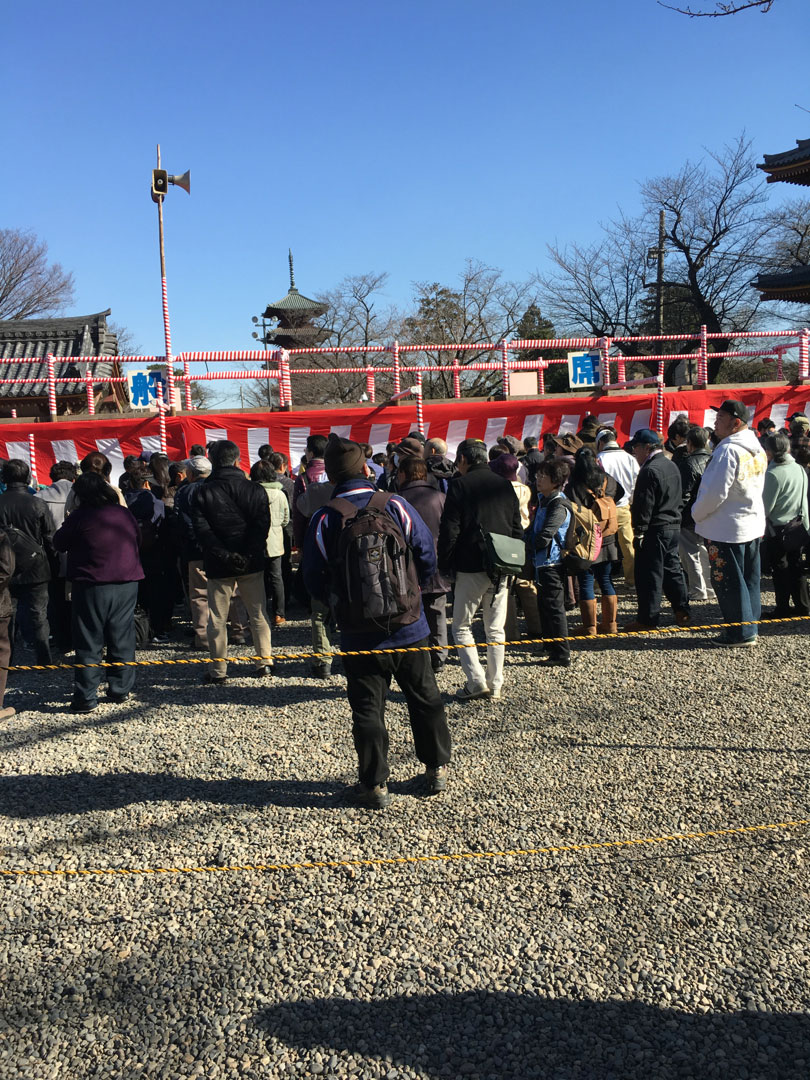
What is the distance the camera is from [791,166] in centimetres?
1452

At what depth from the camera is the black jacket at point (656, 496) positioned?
655cm

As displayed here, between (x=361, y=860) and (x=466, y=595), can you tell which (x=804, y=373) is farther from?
(x=361, y=860)

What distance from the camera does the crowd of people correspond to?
3.77 metres

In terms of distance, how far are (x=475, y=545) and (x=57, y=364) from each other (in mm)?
16886

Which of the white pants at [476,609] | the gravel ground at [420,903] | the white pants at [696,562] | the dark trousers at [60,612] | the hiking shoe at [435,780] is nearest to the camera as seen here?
the gravel ground at [420,903]

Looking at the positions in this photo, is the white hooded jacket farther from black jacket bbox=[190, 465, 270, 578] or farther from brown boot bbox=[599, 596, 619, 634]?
black jacket bbox=[190, 465, 270, 578]

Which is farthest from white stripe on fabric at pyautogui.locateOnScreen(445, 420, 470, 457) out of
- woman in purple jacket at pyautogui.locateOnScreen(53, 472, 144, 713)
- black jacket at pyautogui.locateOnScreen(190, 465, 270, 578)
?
woman in purple jacket at pyautogui.locateOnScreen(53, 472, 144, 713)

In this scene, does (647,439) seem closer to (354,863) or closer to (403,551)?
(403,551)

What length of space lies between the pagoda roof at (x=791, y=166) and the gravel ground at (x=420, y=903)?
12.8 metres

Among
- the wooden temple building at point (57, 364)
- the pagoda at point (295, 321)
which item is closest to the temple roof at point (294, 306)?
the pagoda at point (295, 321)

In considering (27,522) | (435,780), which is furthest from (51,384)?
(435,780)

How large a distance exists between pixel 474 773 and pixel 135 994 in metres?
2.02

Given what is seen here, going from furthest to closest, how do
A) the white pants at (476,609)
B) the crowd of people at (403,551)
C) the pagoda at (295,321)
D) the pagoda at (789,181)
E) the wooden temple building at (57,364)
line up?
the pagoda at (295,321) < the wooden temple building at (57,364) < the pagoda at (789,181) < the white pants at (476,609) < the crowd of people at (403,551)

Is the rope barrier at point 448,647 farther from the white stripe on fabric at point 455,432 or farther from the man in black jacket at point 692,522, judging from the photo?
the white stripe on fabric at point 455,432
